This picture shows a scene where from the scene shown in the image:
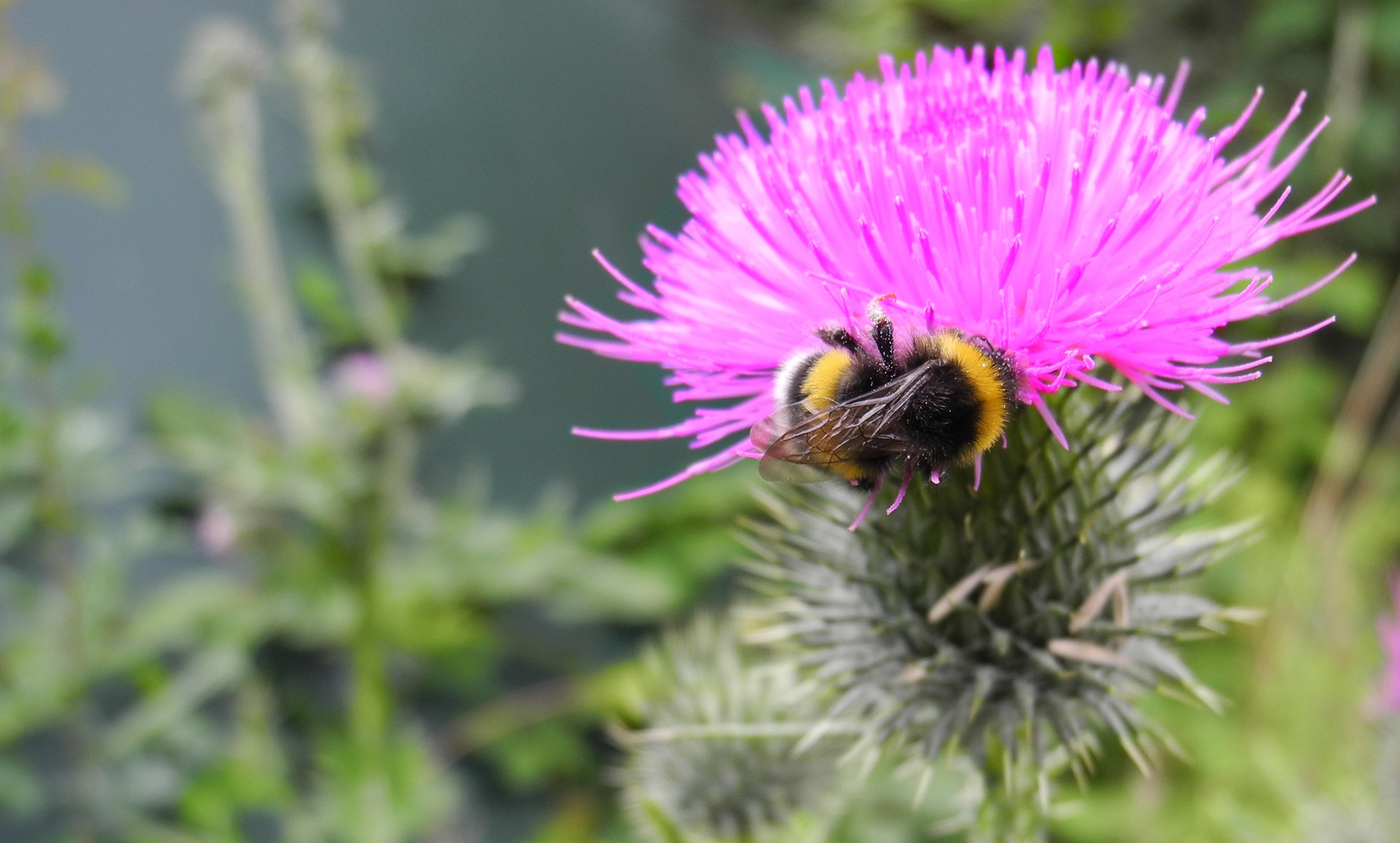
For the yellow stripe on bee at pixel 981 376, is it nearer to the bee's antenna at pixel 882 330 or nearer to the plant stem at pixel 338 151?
the bee's antenna at pixel 882 330

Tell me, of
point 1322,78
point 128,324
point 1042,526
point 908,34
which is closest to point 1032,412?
point 1042,526

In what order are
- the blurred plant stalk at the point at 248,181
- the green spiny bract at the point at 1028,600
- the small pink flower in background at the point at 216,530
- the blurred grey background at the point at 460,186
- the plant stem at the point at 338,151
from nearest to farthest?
the green spiny bract at the point at 1028,600
the plant stem at the point at 338,151
the blurred plant stalk at the point at 248,181
the small pink flower in background at the point at 216,530
the blurred grey background at the point at 460,186

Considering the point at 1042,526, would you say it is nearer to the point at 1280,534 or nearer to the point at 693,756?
the point at 693,756

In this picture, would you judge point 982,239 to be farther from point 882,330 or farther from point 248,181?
point 248,181

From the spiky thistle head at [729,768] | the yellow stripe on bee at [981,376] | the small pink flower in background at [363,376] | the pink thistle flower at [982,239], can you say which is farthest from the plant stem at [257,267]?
the yellow stripe on bee at [981,376]

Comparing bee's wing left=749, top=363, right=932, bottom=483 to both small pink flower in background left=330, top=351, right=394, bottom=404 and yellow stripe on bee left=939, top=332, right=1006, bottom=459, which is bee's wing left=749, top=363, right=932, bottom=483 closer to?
yellow stripe on bee left=939, top=332, right=1006, bottom=459

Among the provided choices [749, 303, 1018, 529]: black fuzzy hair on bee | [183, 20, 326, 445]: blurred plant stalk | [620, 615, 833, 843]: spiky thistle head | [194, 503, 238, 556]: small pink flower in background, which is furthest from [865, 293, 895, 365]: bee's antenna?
[194, 503, 238, 556]: small pink flower in background
